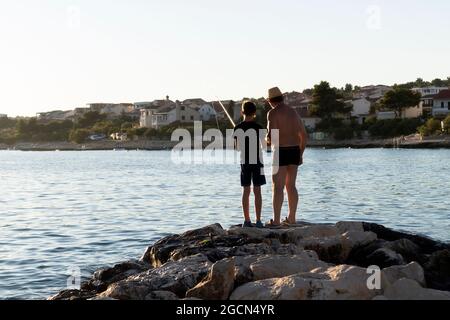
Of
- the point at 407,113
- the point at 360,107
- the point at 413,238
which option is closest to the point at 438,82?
the point at 360,107

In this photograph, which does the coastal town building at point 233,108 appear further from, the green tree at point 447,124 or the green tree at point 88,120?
the green tree at point 88,120

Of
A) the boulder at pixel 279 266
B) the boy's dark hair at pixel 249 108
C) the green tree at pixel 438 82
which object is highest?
the green tree at pixel 438 82

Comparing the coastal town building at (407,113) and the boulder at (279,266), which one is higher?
the coastal town building at (407,113)

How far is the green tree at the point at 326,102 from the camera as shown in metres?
92.7

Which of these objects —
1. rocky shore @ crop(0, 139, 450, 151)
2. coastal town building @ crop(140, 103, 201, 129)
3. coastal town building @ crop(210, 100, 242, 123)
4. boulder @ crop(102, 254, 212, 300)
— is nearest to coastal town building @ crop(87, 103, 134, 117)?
rocky shore @ crop(0, 139, 450, 151)

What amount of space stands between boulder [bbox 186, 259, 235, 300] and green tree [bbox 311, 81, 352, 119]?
86.4 m

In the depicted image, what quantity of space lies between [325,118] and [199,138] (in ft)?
68.3

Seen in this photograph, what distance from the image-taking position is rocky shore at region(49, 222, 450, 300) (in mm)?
6902

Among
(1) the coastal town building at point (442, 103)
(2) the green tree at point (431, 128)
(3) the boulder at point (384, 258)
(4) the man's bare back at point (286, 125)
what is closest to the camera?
(3) the boulder at point (384, 258)

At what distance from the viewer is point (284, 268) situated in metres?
7.85

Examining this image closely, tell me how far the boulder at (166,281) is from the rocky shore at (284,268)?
10 mm

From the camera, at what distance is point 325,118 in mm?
97062

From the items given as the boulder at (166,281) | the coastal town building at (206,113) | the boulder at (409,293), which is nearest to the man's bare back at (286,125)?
the boulder at (166,281)

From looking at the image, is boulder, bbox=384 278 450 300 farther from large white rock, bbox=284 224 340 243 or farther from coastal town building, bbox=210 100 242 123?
coastal town building, bbox=210 100 242 123
